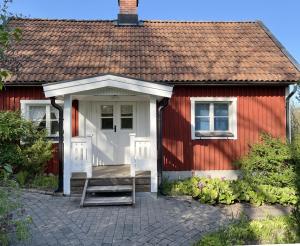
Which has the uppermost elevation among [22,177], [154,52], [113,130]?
[154,52]

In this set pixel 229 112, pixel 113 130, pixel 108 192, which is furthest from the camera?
pixel 113 130

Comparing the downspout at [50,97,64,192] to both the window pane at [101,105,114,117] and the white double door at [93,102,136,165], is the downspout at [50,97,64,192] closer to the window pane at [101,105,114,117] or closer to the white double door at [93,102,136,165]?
the white double door at [93,102,136,165]

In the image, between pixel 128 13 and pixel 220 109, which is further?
pixel 128 13

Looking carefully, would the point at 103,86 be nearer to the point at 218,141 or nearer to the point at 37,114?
the point at 37,114

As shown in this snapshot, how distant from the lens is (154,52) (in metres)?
12.2

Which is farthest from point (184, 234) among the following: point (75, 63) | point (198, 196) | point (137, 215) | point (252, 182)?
point (75, 63)

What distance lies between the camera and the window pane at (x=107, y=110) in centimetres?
1137

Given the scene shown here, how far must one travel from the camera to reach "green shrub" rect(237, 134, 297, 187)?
9.65 m

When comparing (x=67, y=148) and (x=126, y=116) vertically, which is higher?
(x=126, y=116)

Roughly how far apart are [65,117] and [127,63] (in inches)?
134

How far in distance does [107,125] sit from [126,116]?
2.26ft

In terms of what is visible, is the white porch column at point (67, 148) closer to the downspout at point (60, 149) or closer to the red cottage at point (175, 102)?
the downspout at point (60, 149)

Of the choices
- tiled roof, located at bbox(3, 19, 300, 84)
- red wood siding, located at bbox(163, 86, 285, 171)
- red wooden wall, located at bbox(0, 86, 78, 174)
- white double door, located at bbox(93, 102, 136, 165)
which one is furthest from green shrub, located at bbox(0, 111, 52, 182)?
red wood siding, located at bbox(163, 86, 285, 171)

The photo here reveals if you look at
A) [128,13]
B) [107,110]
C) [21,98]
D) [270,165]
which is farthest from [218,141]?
[128,13]
